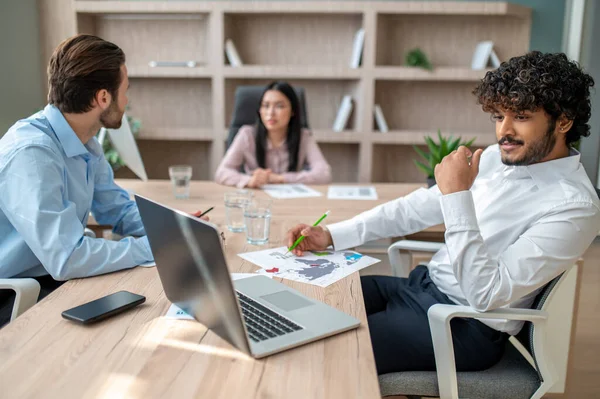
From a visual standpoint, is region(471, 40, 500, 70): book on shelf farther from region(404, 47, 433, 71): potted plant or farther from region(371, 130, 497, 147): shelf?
region(371, 130, 497, 147): shelf

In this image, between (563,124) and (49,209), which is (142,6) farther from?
(563,124)

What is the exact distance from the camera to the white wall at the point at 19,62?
377 cm

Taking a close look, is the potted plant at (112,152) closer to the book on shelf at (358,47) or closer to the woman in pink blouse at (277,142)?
the woman in pink blouse at (277,142)

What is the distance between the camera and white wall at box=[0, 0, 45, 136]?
12.4ft

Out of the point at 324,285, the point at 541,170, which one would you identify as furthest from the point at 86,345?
the point at 541,170

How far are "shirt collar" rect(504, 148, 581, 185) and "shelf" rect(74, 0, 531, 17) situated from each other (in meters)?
2.87

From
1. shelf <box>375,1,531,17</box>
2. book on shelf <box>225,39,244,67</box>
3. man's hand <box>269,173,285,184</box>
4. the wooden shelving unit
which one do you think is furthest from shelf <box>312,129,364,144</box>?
man's hand <box>269,173,285,184</box>

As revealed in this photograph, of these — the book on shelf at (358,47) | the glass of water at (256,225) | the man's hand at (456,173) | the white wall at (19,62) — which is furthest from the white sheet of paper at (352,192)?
the white wall at (19,62)

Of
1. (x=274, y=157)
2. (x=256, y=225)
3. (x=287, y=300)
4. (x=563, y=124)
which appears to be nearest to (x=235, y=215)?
(x=256, y=225)

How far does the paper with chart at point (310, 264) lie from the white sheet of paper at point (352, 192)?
2.68 feet

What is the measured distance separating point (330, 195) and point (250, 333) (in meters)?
1.43

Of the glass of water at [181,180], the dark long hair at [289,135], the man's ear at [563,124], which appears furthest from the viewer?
the dark long hair at [289,135]

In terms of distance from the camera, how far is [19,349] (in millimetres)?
1001

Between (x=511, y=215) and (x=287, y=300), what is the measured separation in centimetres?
63
